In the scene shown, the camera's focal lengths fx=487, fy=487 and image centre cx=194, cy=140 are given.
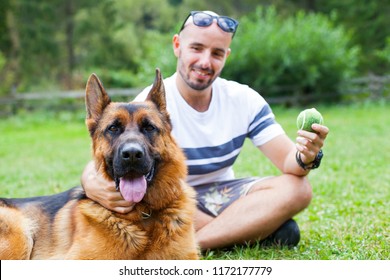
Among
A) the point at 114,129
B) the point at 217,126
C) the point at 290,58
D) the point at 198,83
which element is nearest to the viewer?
the point at 114,129

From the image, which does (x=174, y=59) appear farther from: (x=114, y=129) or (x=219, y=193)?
(x=114, y=129)

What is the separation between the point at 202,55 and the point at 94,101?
3.80 feet

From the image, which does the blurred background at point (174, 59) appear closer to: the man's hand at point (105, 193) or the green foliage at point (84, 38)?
the green foliage at point (84, 38)

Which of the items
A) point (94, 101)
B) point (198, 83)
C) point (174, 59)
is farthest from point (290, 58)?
point (94, 101)

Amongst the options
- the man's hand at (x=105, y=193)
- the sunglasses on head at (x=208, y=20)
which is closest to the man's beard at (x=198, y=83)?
the sunglasses on head at (x=208, y=20)

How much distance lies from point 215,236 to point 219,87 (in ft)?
4.52

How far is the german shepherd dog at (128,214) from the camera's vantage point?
330 cm

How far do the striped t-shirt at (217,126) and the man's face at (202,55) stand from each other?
213 mm

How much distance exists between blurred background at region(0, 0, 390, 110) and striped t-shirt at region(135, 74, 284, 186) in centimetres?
1413

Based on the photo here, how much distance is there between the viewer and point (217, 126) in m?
4.40

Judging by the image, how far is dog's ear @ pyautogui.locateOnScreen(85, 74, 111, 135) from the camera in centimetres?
357
